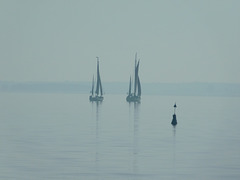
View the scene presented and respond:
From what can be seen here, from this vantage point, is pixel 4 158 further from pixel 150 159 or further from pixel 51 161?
pixel 150 159

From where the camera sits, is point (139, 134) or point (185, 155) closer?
point (185, 155)

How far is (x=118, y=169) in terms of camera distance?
4547 centimetres

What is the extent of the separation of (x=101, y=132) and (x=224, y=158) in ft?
95.1

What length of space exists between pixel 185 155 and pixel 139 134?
75.5ft

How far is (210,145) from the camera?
6425 centimetres

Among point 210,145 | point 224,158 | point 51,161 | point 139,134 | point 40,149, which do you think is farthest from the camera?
point 139,134

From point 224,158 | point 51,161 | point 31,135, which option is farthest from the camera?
point 31,135

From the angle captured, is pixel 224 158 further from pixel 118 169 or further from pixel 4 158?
pixel 4 158

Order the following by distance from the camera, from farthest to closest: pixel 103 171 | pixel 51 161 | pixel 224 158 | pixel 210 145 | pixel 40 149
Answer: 1. pixel 210 145
2. pixel 40 149
3. pixel 224 158
4. pixel 51 161
5. pixel 103 171

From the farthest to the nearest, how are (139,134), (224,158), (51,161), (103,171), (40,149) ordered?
1. (139,134)
2. (40,149)
3. (224,158)
4. (51,161)
5. (103,171)

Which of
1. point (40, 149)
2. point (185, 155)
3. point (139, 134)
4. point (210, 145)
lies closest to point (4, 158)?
point (40, 149)

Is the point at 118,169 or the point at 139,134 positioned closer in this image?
the point at 118,169

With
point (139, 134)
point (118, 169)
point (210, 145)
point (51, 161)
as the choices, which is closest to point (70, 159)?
point (51, 161)

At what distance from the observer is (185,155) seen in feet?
181
